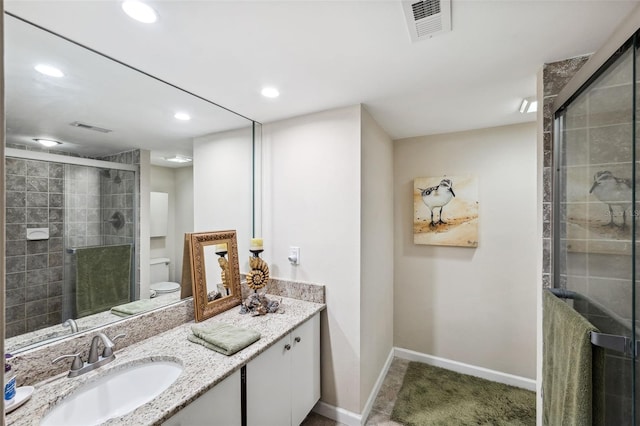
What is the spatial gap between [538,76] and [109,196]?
2.51 metres

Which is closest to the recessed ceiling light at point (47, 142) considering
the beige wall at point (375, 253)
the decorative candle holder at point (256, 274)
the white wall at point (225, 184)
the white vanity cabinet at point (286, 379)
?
the white wall at point (225, 184)

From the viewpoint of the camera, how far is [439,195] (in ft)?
8.64

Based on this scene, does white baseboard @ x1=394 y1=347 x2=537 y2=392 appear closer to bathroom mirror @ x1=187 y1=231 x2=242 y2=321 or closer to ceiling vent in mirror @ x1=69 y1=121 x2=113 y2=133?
bathroom mirror @ x1=187 y1=231 x2=242 y2=321

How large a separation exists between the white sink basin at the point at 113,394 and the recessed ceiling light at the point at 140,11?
5.04ft

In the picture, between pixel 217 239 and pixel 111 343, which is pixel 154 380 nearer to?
pixel 111 343

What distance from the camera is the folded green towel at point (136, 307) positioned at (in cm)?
146

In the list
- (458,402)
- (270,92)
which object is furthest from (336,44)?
(458,402)

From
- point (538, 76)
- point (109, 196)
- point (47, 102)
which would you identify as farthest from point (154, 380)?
point (538, 76)

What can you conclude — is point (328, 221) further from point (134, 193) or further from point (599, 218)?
point (599, 218)

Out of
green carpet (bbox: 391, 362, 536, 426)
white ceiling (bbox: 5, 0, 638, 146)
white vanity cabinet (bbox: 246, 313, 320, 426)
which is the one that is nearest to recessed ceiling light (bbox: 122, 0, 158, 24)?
white ceiling (bbox: 5, 0, 638, 146)

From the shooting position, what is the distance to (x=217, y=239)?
6.43 feet

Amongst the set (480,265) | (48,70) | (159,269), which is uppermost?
(48,70)

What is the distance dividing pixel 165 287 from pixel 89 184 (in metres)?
0.73

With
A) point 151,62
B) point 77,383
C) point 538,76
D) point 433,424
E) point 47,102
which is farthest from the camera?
point 433,424
